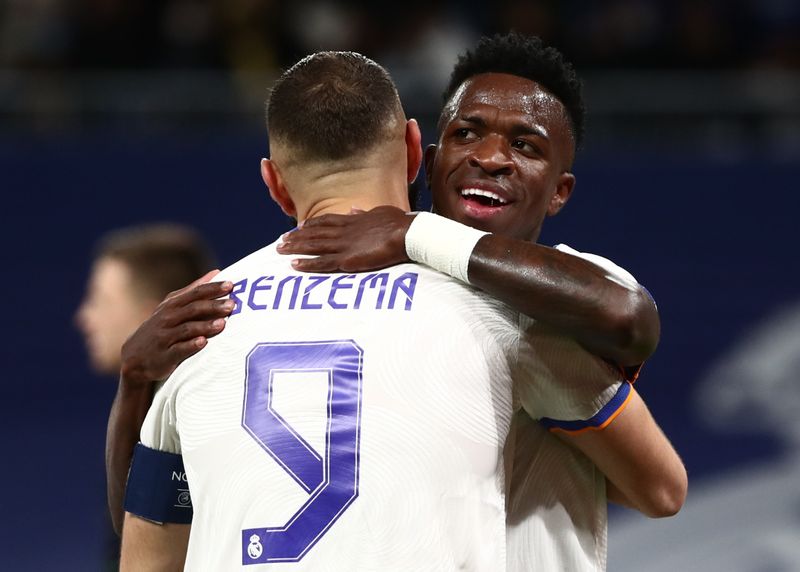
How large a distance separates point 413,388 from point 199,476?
0.38 metres

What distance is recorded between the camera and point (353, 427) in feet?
6.86

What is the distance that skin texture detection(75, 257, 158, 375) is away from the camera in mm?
3920

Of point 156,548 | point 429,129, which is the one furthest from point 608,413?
point 429,129

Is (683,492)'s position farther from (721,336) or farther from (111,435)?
(721,336)

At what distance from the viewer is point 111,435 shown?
247 centimetres

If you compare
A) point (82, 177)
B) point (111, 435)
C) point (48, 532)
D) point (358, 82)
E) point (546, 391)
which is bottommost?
point (48, 532)

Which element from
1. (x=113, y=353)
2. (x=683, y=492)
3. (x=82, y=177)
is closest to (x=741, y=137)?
(x=82, y=177)

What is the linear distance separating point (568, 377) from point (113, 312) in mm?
2093

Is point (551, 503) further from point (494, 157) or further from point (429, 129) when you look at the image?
point (429, 129)

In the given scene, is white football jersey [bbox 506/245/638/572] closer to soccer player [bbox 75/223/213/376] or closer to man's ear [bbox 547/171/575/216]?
man's ear [bbox 547/171/575/216]

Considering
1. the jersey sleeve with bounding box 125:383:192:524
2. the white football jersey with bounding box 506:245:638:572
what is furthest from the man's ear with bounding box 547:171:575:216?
the jersey sleeve with bounding box 125:383:192:524

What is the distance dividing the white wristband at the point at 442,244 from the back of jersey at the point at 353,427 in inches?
1.2

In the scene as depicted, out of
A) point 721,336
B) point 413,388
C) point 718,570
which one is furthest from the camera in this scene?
point 721,336

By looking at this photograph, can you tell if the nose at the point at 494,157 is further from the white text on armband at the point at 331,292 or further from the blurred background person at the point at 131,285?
the blurred background person at the point at 131,285
